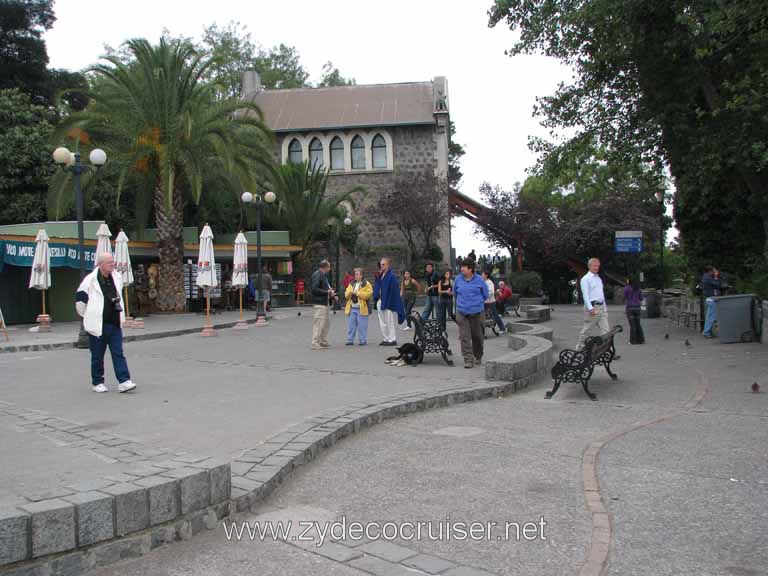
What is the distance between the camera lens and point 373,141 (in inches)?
1671

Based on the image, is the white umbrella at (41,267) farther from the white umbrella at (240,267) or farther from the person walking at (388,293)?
the person walking at (388,293)

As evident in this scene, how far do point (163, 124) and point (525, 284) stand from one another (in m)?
18.2

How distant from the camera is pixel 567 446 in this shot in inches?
249

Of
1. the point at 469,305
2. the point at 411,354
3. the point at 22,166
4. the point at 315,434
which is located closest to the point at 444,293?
the point at 411,354

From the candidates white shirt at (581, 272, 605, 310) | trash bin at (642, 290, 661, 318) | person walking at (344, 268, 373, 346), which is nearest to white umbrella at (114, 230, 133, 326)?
person walking at (344, 268, 373, 346)

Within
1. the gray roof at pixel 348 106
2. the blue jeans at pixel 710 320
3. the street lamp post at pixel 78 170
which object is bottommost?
the blue jeans at pixel 710 320

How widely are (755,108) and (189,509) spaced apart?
12.6 m

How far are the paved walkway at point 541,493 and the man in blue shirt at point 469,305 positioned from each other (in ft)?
8.17

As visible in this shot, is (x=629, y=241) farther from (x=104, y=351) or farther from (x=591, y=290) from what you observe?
(x=104, y=351)

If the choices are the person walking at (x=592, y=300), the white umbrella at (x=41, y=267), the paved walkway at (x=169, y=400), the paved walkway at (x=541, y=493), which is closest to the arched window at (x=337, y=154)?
the white umbrella at (x=41, y=267)

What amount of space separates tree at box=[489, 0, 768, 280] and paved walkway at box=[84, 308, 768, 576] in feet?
24.7

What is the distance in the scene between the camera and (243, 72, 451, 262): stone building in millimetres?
41750

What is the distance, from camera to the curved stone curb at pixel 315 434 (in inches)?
186

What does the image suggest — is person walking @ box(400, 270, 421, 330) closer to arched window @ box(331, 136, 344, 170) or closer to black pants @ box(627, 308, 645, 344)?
black pants @ box(627, 308, 645, 344)
